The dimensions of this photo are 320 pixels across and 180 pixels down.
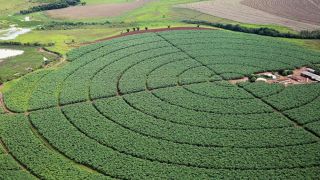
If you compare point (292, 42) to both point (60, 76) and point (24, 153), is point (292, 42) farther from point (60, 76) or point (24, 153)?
point (24, 153)

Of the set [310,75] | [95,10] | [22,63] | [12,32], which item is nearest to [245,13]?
[95,10]

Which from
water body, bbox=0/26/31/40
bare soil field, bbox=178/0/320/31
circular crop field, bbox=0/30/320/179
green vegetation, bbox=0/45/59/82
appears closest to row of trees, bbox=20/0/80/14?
water body, bbox=0/26/31/40

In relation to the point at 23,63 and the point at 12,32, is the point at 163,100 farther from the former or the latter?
the point at 12,32

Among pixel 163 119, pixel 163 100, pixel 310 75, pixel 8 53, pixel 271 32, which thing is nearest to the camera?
pixel 163 119

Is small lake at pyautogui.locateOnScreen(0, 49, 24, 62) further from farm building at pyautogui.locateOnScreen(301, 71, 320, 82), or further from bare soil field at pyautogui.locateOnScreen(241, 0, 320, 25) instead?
bare soil field at pyautogui.locateOnScreen(241, 0, 320, 25)

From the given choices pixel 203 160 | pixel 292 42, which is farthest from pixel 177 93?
pixel 292 42

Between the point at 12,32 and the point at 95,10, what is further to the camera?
the point at 95,10
